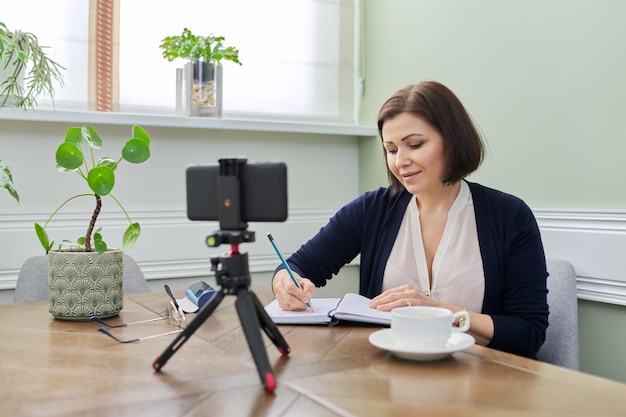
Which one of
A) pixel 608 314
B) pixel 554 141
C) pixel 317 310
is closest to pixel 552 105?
pixel 554 141

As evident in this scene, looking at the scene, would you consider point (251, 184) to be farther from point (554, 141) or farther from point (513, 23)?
point (513, 23)

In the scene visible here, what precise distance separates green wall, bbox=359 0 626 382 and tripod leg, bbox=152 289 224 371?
118cm

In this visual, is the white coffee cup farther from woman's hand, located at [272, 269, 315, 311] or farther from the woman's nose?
the woman's nose

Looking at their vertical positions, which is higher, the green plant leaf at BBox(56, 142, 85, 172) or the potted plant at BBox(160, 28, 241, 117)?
the potted plant at BBox(160, 28, 241, 117)

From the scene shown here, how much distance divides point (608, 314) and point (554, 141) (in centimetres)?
49

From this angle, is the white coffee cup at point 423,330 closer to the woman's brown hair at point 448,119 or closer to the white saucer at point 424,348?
the white saucer at point 424,348

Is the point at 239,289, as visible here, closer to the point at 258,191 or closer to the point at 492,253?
the point at 258,191

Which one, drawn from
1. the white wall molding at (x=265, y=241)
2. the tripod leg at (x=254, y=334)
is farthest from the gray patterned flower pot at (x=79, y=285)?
the white wall molding at (x=265, y=241)

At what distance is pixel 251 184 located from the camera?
926mm

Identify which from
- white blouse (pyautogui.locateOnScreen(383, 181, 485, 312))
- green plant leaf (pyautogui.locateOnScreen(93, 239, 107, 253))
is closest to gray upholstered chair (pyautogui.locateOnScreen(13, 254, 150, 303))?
green plant leaf (pyautogui.locateOnScreen(93, 239, 107, 253))

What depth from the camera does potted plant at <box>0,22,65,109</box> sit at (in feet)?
6.49

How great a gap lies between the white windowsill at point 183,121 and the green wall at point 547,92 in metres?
0.39

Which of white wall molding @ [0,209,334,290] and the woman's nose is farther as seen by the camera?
white wall molding @ [0,209,334,290]

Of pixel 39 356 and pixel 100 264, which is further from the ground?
pixel 100 264
